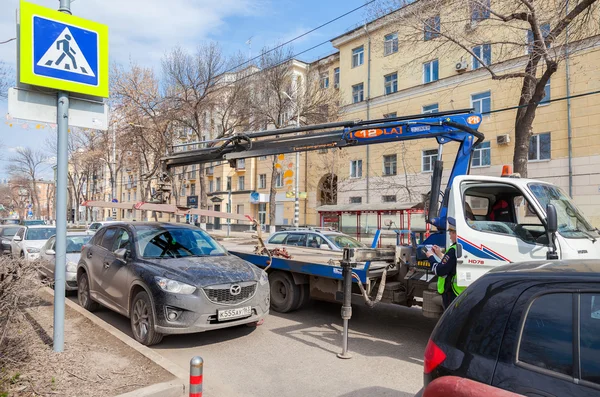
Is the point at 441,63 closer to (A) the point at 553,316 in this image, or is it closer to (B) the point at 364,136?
(B) the point at 364,136

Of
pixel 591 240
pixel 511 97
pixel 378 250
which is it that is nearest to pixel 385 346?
pixel 378 250

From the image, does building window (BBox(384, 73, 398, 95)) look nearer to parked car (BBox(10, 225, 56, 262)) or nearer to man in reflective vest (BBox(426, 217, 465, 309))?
parked car (BBox(10, 225, 56, 262))

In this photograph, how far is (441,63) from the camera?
Result: 27516mm

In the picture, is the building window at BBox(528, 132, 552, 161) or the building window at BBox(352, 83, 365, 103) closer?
the building window at BBox(528, 132, 552, 161)

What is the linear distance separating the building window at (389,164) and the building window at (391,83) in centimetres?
465

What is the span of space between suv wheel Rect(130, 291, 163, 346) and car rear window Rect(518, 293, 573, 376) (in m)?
4.74

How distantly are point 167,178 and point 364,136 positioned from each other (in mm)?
4654

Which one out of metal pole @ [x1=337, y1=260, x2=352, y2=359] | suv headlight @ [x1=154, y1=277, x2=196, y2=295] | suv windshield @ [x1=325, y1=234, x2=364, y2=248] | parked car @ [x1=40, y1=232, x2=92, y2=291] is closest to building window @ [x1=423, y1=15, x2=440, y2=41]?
suv windshield @ [x1=325, y1=234, x2=364, y2=248]

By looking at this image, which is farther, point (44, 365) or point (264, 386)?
point (264, 386)

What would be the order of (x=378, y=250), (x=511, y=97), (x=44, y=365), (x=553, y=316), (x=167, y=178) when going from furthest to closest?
(x=511, y=97), (x=167, y=178), (x=378, y=250), (x=44, y=365), (x=553, y=316)

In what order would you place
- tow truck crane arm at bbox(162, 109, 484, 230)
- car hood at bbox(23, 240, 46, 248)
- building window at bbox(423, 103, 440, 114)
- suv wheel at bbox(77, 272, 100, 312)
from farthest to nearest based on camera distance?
building window at bbox(423, 103, 440, 114)
car hood at bbox(23, 240, 46, 248)
suv wheel at bbox(77, 272, 100, 312)
tow truck crane arm at bbox(162, 109, 484, 230)

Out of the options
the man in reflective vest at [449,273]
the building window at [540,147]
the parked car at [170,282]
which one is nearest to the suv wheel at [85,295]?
the parked car at [170,282]

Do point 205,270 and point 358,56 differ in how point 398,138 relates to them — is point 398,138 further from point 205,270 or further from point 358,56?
point 358,56

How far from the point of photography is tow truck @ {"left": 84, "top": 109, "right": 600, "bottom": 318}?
209 inches
